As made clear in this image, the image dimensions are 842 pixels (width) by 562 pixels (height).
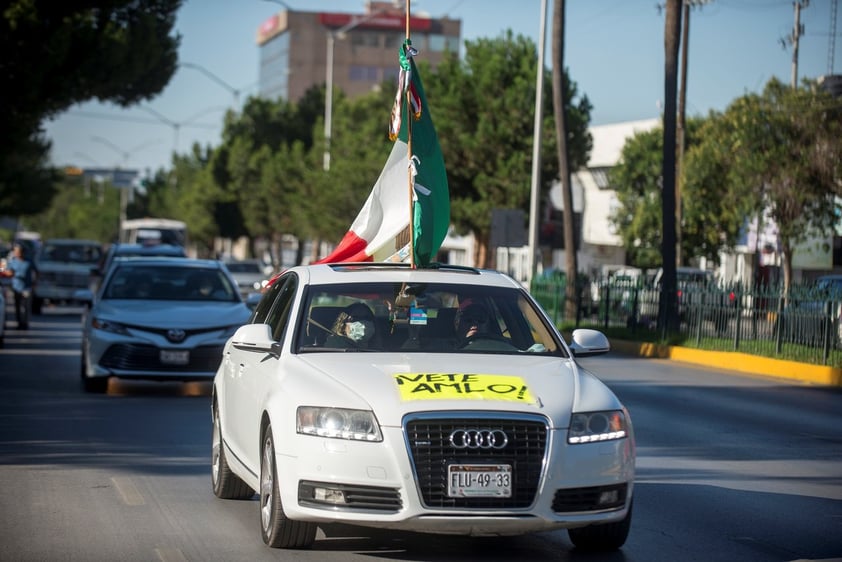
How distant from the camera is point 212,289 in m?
17.3

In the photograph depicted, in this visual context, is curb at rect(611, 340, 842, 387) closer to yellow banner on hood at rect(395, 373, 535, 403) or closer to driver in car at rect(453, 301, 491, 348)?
driver in car at rect(453, 301, 491, 348)

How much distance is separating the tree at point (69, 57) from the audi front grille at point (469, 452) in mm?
32281

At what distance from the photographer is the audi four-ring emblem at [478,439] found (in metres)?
6.68

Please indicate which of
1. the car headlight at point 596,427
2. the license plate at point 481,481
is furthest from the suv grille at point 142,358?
the license plate at point 481,481

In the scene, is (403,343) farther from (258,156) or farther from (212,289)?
(258,156)

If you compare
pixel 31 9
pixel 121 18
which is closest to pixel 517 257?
pixel 121 18

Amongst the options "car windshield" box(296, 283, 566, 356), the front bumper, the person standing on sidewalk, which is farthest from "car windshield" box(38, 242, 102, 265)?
the front bumper

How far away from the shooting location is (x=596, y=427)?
696 centimetres

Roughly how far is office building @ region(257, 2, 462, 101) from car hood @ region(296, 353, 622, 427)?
5485 inches

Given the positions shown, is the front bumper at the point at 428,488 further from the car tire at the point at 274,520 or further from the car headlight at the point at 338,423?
the car tire at the point at 274,520

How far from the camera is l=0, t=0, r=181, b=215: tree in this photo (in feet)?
122

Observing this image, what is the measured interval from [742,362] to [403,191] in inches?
595

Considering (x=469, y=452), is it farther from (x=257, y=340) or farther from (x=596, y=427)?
(x=257, y=340)

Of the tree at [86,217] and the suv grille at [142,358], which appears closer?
the suv grille at [142,358]
